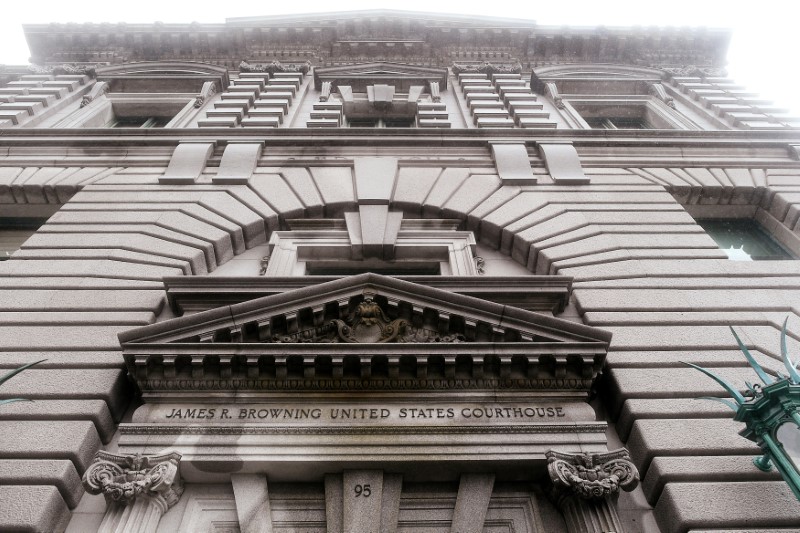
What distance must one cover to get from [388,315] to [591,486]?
12.7 ft

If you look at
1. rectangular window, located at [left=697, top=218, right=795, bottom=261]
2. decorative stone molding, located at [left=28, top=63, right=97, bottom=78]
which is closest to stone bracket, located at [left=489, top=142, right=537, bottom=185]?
rectangular window, located at [left=697, top=218, right=795, bottom=261]

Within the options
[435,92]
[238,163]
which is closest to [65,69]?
[238,163]

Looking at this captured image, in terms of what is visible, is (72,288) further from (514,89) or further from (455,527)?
(514,89)

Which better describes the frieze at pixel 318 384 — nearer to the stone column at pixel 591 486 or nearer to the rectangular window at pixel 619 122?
the stone column at pixel 591 486

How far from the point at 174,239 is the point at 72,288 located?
2.12 meters

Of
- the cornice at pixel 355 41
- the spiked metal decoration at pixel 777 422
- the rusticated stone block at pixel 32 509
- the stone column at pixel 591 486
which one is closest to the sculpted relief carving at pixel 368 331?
the stone column at pixel 591 486

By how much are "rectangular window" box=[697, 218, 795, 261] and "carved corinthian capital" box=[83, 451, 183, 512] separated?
1224 centimetres

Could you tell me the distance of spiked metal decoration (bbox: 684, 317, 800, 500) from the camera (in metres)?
6.54

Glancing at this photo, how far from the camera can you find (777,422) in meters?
6.80

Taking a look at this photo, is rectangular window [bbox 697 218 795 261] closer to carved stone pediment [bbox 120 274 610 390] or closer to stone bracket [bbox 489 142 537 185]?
stone bracket [bbox 489 142 537 185]

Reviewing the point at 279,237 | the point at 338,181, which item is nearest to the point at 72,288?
the point at 279,237

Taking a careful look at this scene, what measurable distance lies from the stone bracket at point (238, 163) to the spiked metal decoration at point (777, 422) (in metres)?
10.9

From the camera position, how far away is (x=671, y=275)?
1073 centimetres

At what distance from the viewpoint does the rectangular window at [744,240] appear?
43.2 ft
